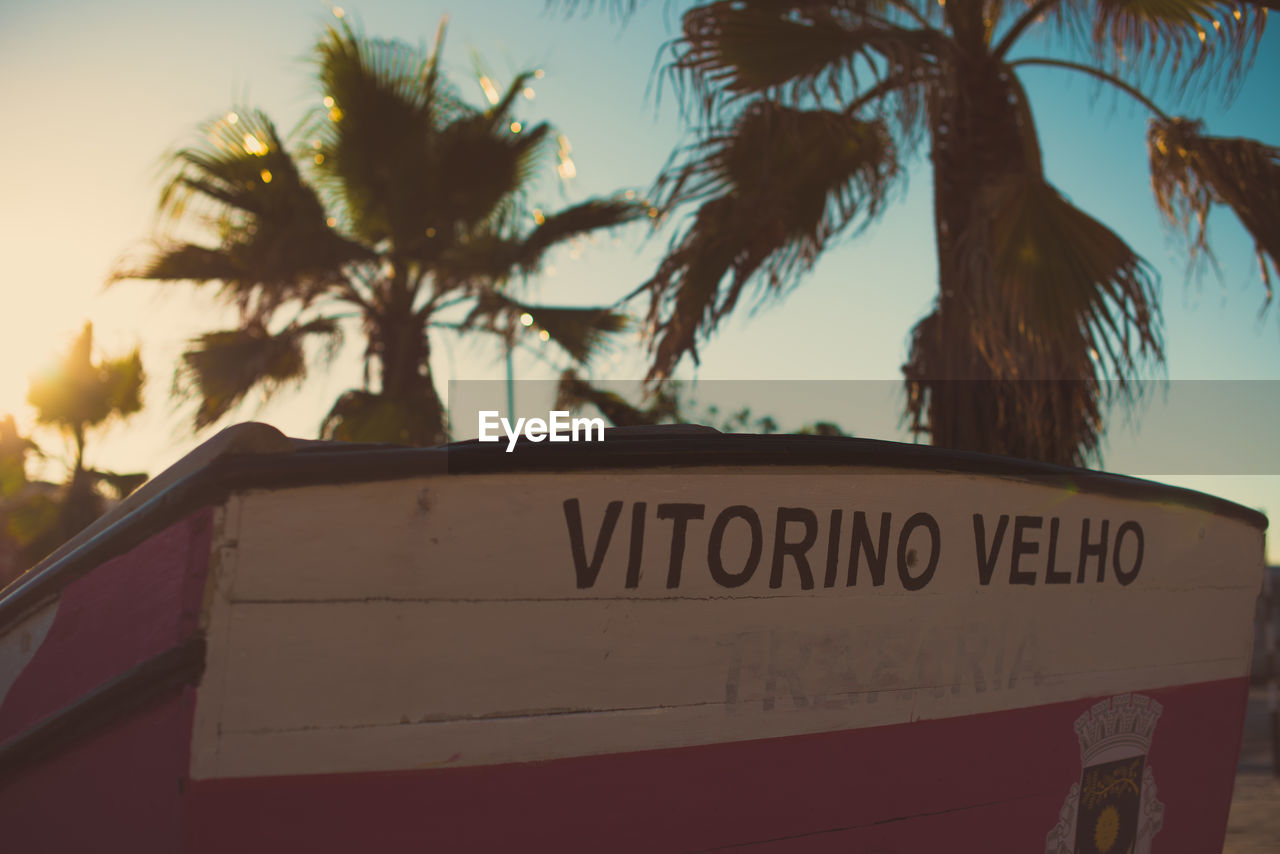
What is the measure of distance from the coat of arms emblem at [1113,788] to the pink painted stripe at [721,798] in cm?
5

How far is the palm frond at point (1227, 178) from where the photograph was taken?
4.11m

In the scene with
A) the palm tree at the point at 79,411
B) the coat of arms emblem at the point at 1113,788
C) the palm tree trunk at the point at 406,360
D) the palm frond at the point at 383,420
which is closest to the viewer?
the coat of arms emblem at the point at 1113,788

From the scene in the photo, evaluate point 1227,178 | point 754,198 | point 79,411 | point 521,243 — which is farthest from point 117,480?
point 1227,178

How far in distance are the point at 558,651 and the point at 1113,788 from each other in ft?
5.90

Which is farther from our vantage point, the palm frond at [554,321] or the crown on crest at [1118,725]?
the palm frond at [554,321]

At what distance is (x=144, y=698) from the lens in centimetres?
137

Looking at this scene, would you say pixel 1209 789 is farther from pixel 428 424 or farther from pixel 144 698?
pixel 428 424

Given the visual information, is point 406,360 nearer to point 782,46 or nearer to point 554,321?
point 554,321

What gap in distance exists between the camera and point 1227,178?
4184 millimetres

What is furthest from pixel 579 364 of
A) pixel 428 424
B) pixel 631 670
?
pixel 631 670

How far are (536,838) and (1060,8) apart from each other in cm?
449
